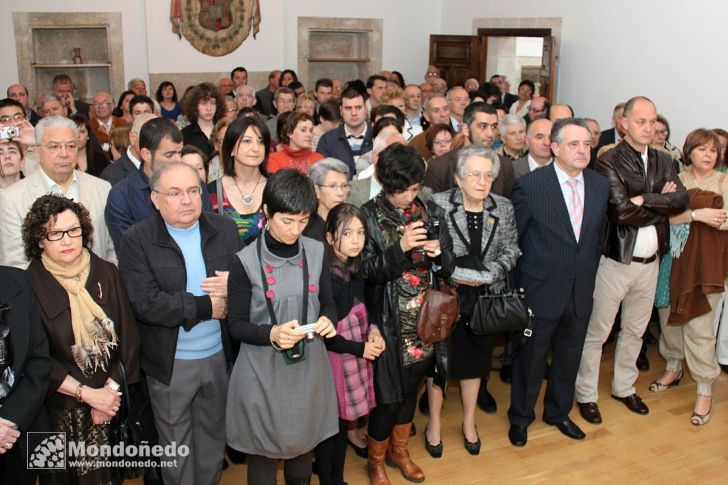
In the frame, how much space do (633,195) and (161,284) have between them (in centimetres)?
292

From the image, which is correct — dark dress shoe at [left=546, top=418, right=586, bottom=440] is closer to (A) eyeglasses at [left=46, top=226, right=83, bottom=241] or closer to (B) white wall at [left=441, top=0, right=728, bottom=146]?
(A) eyeglasses at [left=46, top=226, right=83, bottom=241]

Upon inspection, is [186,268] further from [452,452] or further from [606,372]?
[606,372]

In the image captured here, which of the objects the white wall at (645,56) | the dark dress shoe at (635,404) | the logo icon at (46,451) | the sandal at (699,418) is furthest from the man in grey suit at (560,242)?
the white wall at (645,56)

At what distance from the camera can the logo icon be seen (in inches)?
117

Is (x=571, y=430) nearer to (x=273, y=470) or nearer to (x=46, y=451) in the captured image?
(x=273, y=470)

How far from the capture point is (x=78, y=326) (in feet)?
9.67

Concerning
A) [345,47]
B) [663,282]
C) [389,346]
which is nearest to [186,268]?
[389,346]

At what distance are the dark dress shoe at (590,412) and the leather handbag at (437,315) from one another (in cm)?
163

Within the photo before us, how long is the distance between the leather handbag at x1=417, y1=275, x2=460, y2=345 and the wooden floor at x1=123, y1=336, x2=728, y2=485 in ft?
3.09

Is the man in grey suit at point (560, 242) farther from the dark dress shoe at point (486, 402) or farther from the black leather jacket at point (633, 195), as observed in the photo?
the dark dress shoe at point (486, 402)

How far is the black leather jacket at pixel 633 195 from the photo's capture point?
424 centimetres

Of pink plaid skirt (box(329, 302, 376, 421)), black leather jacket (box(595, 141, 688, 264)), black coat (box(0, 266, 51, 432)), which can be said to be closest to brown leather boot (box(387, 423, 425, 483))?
pink plaid skirt (box(329, 302, 376, 421))

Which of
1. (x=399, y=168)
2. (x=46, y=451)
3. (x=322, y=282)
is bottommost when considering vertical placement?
(x=46, y=451)

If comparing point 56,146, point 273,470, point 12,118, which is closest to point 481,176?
point 273,470
